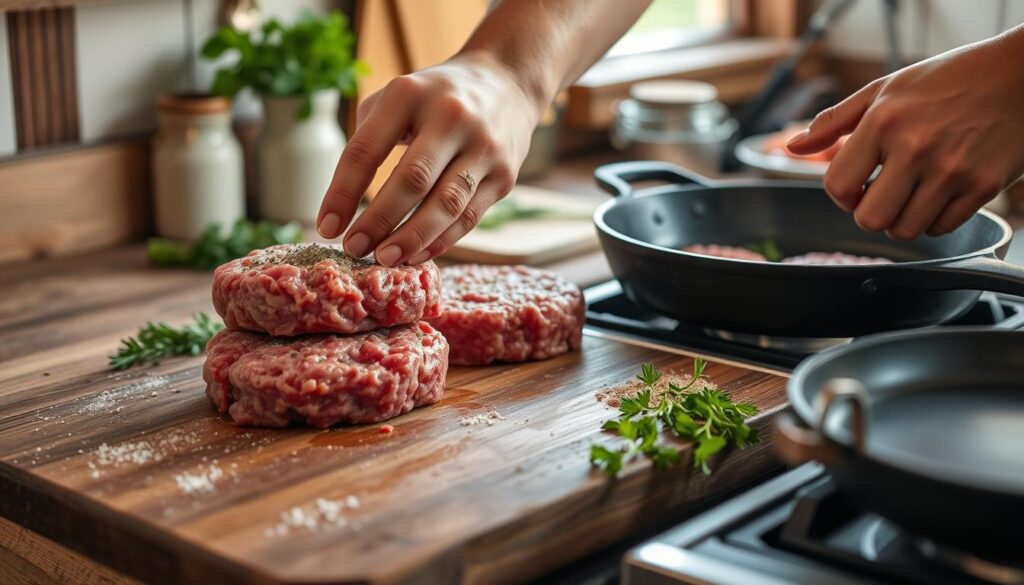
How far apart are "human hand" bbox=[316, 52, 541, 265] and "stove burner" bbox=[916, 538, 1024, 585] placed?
2.09 ft

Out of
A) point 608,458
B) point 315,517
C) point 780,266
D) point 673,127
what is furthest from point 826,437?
point 673,127

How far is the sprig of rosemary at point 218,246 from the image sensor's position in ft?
6.70

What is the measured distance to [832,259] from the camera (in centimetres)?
172

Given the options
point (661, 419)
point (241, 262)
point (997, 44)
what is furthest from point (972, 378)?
point (241, 262)

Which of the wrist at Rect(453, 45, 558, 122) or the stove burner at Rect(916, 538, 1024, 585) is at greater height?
the wrist at Rect(453, 45, 558, 122)

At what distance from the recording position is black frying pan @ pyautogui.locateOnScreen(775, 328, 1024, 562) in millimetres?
902

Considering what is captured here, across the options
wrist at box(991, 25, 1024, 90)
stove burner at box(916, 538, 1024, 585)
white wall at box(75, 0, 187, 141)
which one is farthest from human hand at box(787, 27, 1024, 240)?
white wall at box(75, 0, 187, 141)

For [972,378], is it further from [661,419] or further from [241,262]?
[241,262]

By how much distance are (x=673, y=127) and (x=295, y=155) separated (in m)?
0.87

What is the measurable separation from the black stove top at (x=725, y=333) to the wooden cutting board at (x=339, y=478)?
0.15 feet

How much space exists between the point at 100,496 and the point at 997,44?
102 centimetres

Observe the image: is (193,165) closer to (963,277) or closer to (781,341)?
(781,341)

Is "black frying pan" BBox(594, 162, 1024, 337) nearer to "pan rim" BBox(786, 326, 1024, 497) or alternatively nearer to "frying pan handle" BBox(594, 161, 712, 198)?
"frying pan handle" BBox(594, 161, 712, 198)

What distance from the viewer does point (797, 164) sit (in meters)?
2.49
